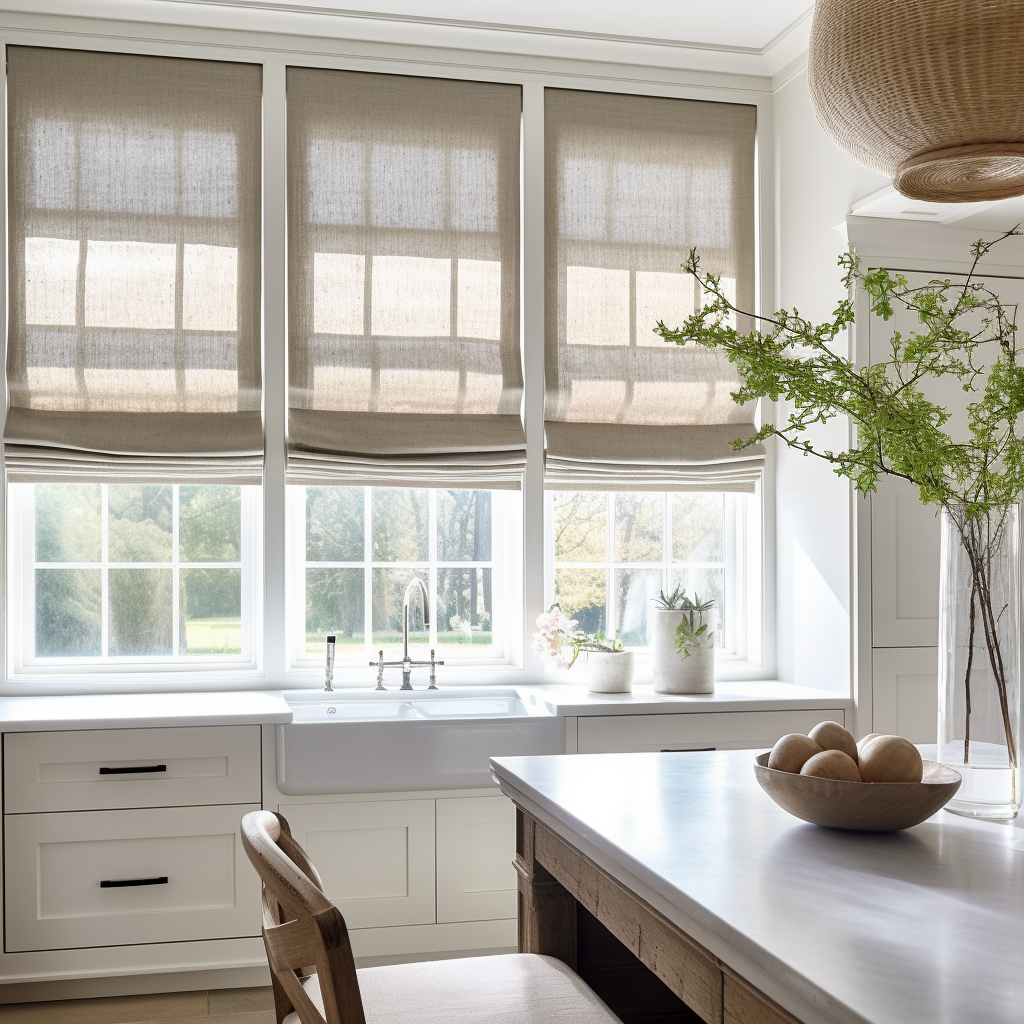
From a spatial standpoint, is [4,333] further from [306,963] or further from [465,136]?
[306,963]

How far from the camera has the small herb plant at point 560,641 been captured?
12.0ft

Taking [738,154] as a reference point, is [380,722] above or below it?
below

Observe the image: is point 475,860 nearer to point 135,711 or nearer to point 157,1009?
point 157,1009

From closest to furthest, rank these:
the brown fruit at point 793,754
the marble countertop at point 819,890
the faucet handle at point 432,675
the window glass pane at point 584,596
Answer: the marble countertop at point 819,890
the brown fruit at point 793,754
the faucet handle at point 432,675
the window glass pane at point 584,596

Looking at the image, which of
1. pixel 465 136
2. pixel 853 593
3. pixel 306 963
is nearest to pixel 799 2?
pixel 465 136

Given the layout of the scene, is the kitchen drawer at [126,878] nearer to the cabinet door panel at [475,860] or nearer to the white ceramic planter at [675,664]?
the cabinet door panel at [475,860]

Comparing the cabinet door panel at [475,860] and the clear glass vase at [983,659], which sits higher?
the clear glass vase at [983,659]

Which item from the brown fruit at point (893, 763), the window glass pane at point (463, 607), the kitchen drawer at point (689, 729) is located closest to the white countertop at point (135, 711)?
the window glass pane at point (463, 607)

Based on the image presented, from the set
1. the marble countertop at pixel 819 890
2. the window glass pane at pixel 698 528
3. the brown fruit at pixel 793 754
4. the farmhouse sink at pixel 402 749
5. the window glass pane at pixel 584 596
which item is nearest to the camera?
the marble countertop at pixel 819 890

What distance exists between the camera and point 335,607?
384cm

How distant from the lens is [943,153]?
145cm

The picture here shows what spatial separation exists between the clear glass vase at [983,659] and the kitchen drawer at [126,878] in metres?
2.15

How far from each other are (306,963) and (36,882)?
2170mm

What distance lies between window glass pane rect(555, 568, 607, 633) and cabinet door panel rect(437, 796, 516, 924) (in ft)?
3.05
